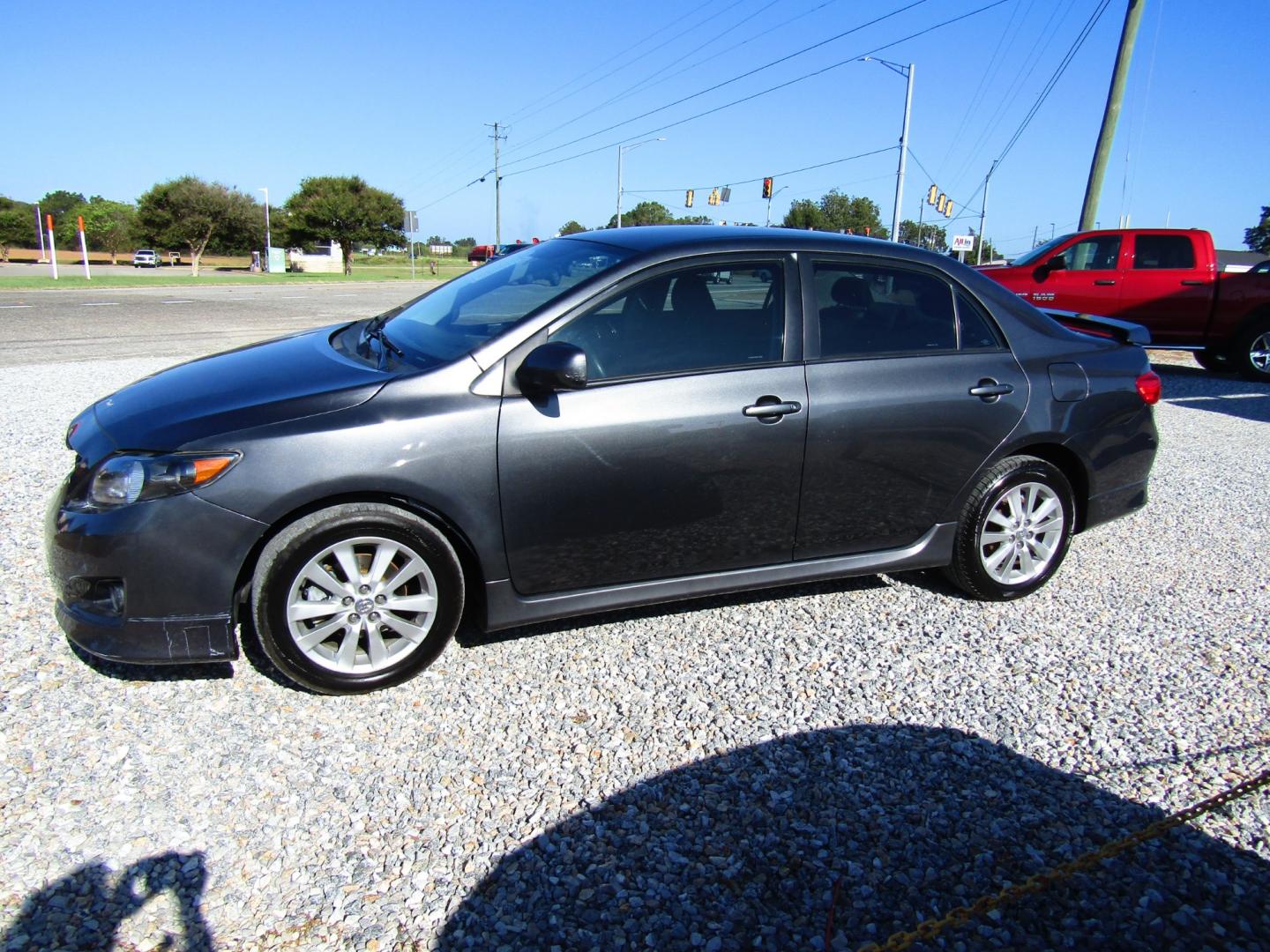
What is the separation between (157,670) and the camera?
3508 millimetres

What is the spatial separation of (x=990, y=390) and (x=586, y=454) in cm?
197

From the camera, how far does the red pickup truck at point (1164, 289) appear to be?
40.4 feet

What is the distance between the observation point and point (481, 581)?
11.3 feet

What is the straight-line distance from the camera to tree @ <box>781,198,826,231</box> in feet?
218

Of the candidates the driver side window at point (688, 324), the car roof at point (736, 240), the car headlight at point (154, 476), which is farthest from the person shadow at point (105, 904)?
the car roof at point (736, 240)

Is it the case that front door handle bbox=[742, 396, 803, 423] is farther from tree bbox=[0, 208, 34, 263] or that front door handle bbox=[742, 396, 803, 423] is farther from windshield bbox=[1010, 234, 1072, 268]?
tree bbox=[0, 208, 34, 263]

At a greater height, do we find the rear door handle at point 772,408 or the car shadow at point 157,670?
the rear door handle at point 772,408

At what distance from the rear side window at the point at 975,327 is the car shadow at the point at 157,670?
3.46m

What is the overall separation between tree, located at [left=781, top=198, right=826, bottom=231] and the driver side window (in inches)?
2482

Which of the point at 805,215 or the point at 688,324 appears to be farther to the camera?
the point at 805,215

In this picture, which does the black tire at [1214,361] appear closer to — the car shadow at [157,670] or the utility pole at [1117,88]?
the utility pole at [1117,88]

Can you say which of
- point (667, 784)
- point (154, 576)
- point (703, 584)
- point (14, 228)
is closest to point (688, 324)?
point (703, 584)

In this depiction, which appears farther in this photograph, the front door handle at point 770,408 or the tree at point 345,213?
the tree at point 345,213

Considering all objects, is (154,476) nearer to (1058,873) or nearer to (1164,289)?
(1058,873)
